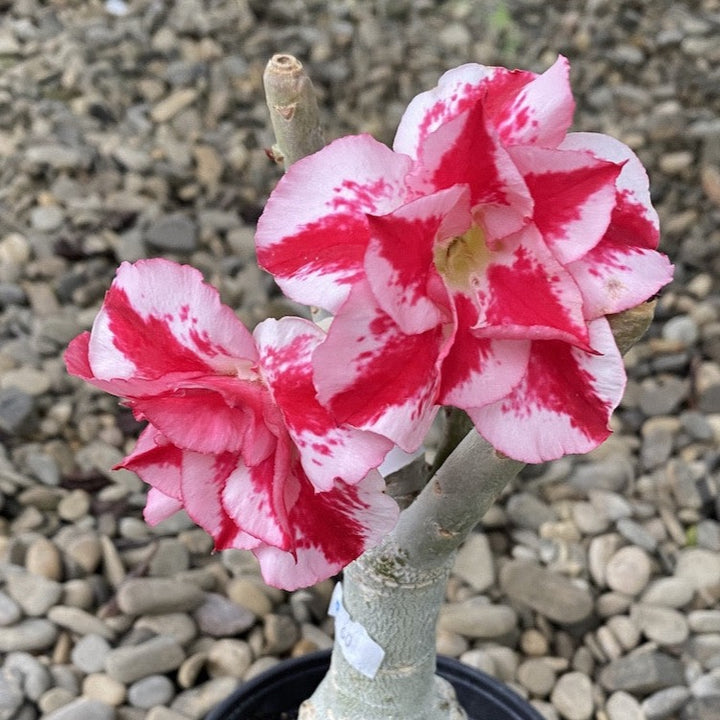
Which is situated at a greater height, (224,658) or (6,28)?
(6,28)

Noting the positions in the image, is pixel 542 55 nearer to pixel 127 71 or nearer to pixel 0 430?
pixel 127 71

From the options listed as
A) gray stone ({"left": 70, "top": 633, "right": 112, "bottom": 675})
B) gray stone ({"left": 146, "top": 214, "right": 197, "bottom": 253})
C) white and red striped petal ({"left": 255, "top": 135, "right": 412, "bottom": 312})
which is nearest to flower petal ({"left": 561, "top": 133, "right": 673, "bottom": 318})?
white and red striped petal ({"left": 255, "top": 135, "right": 412, "bottom": 312})

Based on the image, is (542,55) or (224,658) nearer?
(224,658)

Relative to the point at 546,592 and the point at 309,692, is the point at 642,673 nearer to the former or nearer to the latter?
the point at 546,592

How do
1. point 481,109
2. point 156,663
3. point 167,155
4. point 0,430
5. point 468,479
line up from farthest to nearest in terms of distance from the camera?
1. point 167,155
2. point 0,430
3. point 156,663
4. point 468,479
5. point 481,109

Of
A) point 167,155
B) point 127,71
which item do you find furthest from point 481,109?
point 127,71

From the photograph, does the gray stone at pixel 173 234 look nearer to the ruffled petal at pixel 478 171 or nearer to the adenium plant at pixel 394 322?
the adenium plant at pixel 394 322

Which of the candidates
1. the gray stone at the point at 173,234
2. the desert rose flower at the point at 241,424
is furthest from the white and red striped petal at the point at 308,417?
the gray stone at the point at 173,234
